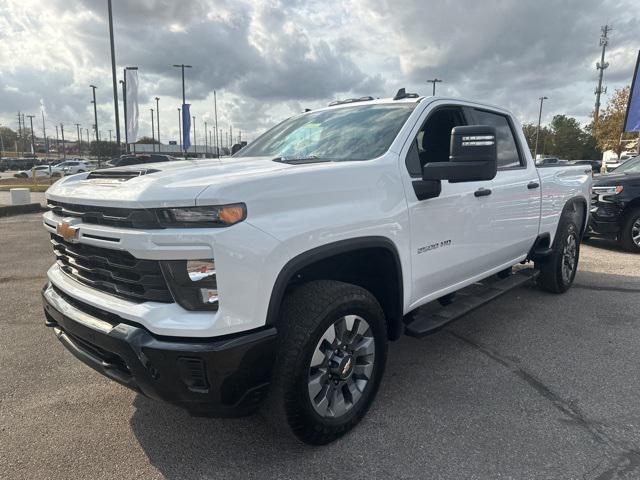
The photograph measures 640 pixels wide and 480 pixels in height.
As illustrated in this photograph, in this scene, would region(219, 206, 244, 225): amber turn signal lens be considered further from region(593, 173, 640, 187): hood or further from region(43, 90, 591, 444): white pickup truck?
region(593, 173, 640, 187): hood

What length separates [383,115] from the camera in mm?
3408

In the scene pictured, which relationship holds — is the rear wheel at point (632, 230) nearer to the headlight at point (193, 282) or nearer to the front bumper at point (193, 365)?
the front bumper at point (193, 365)

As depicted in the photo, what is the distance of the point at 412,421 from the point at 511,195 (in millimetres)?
2169

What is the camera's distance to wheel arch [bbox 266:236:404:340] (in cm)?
225

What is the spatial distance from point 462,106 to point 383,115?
2.75ft

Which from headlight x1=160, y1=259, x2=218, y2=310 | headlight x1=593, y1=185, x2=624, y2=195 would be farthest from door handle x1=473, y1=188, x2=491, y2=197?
headlight x1=593, y1=185, x2=624, y2=195

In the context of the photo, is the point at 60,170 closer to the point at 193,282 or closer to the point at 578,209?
the point at 578,209

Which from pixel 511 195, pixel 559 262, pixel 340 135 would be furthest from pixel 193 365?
pixel 559 262

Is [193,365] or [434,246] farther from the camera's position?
[434,246]

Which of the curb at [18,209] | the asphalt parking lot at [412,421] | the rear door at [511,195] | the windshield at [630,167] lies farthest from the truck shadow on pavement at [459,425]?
the curb at [18,209]

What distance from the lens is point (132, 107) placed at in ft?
65.2

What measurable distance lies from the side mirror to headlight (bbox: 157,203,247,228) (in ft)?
4.54

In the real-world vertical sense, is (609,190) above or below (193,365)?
above

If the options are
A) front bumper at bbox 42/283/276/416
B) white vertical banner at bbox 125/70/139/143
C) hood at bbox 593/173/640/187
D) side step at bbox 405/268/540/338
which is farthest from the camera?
white vertical banner at bbox 125/70/139/143
